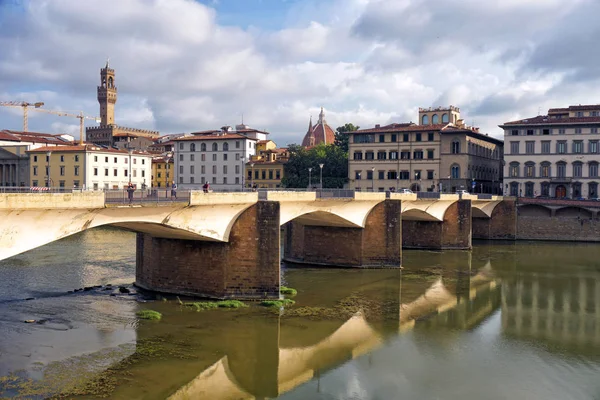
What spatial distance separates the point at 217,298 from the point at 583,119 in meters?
58.3

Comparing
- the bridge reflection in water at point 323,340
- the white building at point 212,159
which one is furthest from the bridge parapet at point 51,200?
the white building at point 212,159

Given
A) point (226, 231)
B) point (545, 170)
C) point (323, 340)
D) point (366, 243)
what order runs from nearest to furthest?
point (323, 340) < point (226, 231) < point (366, 243) < point (545, 170)

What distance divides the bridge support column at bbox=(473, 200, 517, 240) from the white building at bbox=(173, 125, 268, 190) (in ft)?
112

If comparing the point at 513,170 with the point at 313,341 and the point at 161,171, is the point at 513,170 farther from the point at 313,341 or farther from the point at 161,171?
the point at 313,341

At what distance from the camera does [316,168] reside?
273 feet

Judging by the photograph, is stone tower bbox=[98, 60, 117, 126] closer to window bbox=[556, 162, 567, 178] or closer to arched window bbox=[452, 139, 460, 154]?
arched window bbox=[452, 139, 460, 154]

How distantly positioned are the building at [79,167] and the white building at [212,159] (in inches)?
460

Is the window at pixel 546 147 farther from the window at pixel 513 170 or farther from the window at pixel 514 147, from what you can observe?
the window at pixel 513 170

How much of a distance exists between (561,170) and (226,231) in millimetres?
56040

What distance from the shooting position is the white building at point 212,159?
84.2m

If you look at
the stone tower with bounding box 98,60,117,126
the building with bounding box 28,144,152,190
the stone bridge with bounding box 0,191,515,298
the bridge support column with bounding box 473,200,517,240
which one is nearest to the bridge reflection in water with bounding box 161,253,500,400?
the stone bridge with bounding box 0,191,515,298

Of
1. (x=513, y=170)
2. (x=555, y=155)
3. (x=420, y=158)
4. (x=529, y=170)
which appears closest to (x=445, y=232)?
(x=420, y=158)

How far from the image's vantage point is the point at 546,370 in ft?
68.5

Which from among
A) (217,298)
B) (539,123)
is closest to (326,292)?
(217,298)
